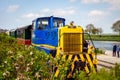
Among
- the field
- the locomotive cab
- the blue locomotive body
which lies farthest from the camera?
the blue locomotive body

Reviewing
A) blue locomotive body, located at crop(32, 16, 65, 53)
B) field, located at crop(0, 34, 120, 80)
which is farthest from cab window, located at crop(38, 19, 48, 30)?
field, located at crop(0, 34, 120, 80)

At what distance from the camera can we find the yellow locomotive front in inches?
561

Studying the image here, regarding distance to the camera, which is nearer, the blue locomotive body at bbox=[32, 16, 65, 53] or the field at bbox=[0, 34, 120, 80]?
the field at bbox=[0, 34, 120, 80]

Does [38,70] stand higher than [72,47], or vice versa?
[72,47]

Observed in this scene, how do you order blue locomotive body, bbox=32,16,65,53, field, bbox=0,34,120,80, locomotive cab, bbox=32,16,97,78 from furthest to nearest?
blue locomotive body, bbox=32,16,65,53, locomotive cab, bbox=32,16,97,78, field, bbox=0,34,120,80

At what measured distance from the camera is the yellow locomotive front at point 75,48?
14.2 metres

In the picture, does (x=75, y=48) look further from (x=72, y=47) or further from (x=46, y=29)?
(x=46, y=29)

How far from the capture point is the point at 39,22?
19844mm

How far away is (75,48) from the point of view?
49.6 ft

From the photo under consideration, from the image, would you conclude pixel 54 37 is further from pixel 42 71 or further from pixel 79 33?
pixel 42 71

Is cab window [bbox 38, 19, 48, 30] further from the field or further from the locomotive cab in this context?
the field

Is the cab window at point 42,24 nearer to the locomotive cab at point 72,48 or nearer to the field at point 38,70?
the locomotive cab at point 72,48

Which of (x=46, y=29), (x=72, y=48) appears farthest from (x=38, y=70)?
(x=46, y=29)

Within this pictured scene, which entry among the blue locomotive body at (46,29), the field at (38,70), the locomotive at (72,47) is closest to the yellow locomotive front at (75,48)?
the locomotive at (72,47)
